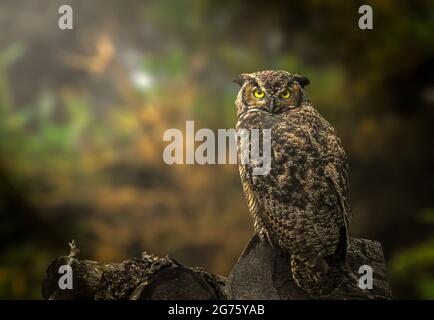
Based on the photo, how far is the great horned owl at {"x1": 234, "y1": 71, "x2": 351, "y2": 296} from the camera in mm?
1590

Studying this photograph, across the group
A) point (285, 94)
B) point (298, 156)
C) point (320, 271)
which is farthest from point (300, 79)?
point (320, 271)

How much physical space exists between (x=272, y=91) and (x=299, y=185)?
0.32 m

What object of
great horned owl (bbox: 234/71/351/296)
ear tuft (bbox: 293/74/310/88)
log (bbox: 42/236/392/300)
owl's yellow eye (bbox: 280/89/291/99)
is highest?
ear tuft (bbox: 293/74/310/88)

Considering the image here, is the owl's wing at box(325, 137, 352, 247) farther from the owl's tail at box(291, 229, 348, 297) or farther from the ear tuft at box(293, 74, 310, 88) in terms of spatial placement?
the ear tuft at box(293, 74, 310, 88)

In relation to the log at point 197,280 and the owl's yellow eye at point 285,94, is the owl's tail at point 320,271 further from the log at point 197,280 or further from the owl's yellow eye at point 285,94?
the owl's yellow eye at point 285,94

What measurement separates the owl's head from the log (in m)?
0.43

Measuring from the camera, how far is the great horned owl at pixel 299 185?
5.22 feet

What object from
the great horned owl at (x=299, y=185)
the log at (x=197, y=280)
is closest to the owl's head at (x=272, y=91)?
the great horned owl at (x=299, y=185)

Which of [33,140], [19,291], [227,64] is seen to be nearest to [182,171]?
[227,64]

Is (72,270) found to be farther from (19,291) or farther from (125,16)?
(125,16)

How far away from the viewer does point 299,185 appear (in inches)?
63.8

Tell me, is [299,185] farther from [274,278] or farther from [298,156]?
[274,278]

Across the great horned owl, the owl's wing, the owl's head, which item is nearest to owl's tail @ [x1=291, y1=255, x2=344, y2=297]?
the great horned owl

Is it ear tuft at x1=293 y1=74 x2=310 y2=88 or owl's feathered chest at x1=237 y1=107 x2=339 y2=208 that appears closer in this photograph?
owl's feathered chest at x1=237 y1=107 x2=339 y2=208
